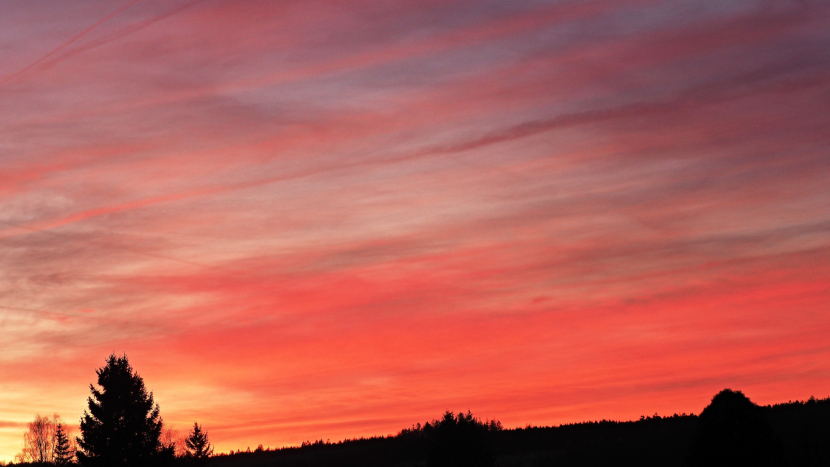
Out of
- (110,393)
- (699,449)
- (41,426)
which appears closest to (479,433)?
(699,449)

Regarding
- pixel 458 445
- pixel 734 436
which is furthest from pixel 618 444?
pixel 734 436

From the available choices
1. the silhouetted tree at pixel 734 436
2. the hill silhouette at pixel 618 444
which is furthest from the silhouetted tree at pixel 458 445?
the silhouetted tree at pixel 734 436

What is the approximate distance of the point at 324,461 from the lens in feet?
277

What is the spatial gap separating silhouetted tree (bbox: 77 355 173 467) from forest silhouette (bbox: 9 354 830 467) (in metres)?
0.06

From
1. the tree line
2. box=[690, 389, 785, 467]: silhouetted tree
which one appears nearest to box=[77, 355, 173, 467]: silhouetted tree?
the tree line

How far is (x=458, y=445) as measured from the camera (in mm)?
49781

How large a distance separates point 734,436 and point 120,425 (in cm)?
3890

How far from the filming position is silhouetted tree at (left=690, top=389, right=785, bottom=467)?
105 ft

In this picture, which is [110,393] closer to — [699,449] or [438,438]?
[438,438]

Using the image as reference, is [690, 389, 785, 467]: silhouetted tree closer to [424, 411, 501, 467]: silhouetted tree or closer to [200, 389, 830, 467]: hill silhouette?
[200, 389, 830, 467]: hill silhouette

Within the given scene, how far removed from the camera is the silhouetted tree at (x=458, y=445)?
162ft

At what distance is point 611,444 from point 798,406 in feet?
54.2

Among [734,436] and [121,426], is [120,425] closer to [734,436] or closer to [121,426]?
[121,426]

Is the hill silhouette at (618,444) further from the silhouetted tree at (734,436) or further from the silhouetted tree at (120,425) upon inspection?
the silhouetted tree at (120,425)
